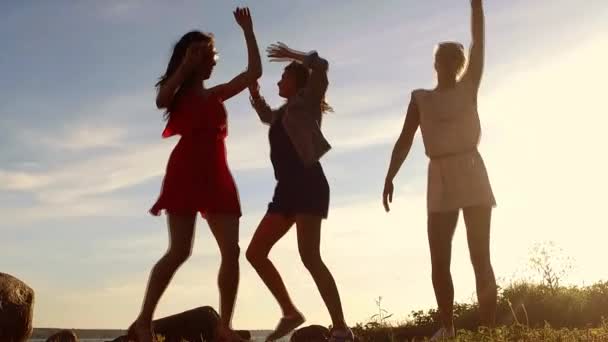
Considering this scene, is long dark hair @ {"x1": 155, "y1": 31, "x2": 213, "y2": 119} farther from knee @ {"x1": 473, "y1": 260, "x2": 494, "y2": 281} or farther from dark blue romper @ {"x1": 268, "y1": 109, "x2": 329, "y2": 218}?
knee @ {"x1": 473, "y1": 260, "x2": 494, "y2": 281}

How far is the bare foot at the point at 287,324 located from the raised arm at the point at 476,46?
288 centimetres

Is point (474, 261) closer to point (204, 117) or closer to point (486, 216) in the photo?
point (486, 216)

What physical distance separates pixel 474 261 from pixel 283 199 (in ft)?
6.45

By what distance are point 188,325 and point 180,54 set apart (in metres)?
7.09

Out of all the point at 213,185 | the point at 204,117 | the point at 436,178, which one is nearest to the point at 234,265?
the point at 213,185

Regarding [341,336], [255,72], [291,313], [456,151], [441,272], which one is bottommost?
[341,336]

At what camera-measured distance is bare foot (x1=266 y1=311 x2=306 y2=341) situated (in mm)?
7699

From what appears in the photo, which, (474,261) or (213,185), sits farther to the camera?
(474,261)

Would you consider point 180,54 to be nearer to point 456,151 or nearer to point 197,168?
point 197,168

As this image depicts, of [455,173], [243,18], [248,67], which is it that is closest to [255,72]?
[248,67]

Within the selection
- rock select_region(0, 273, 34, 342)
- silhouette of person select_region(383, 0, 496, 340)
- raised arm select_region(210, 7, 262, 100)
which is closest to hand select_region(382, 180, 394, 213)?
silhouette of person select_region(383, 0, 496, 340)

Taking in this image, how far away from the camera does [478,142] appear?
7.76 m

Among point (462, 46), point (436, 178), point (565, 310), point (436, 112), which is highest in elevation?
point (462, 46)

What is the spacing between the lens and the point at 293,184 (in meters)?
7.47
